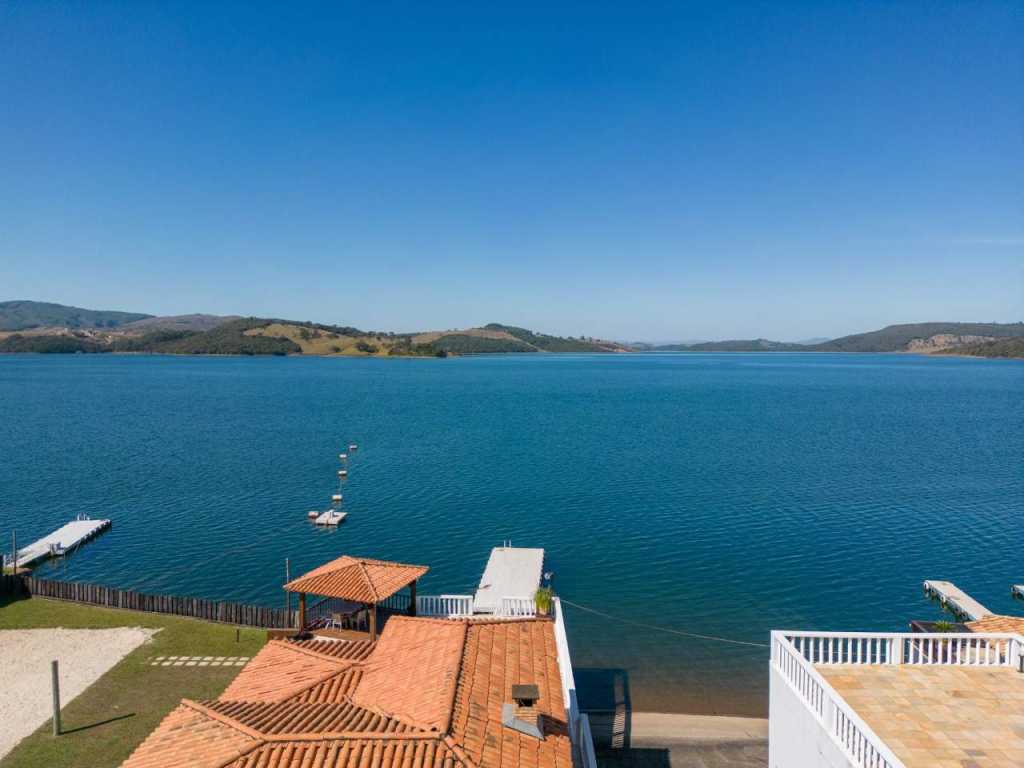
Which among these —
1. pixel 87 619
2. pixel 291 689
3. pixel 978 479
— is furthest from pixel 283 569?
pixel 978 479

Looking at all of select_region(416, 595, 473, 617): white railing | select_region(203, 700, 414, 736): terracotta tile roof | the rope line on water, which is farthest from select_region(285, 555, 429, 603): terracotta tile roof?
the rope line on water

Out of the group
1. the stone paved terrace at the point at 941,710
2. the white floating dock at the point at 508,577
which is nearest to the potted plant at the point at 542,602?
the white floating dock at the point at 508,577

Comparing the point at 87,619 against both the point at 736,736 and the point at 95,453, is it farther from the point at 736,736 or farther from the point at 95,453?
the point at 95,453

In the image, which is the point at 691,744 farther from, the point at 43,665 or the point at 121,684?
the point at 43,665

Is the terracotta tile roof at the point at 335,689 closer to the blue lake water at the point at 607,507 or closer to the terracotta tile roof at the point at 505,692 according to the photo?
the terracotta tile roof at the point at 505,692

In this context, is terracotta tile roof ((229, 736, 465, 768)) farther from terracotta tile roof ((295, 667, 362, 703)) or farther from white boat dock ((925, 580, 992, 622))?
white boat dock ((925, 580, 992, 622))

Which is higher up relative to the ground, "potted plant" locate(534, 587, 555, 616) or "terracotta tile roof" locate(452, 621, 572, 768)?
"terracotta tile roof" locate(452, 621, 572, 768)
